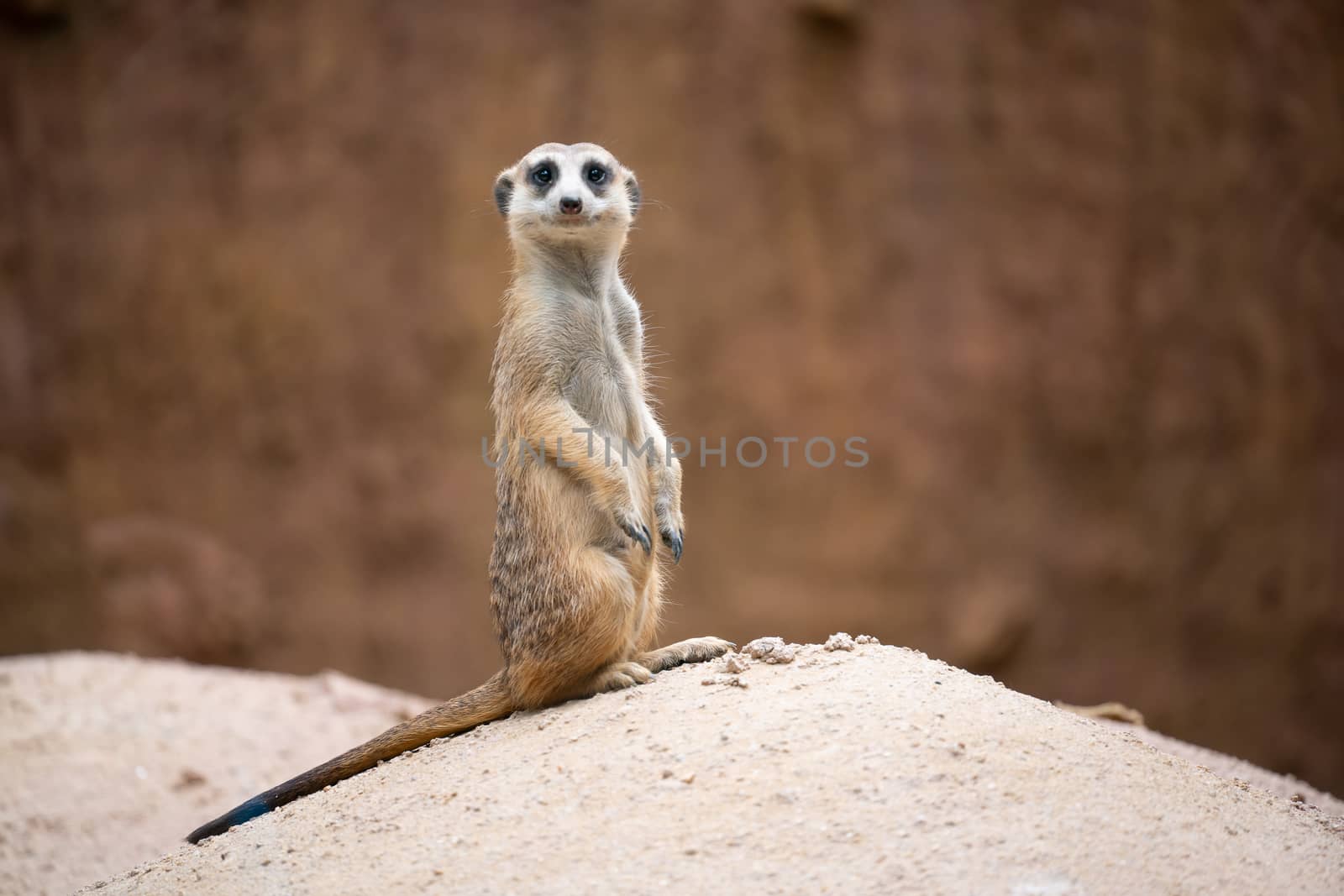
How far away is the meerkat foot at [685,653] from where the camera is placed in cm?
317

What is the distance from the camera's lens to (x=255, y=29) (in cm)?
702

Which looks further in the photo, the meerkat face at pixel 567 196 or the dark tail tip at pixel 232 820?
the meerkat face at pixel 567 196

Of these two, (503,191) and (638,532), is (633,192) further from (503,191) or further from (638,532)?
(638,532)

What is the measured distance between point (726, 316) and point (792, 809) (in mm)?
4923

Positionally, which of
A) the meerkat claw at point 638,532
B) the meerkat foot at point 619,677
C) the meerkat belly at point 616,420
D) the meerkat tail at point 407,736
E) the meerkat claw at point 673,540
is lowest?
the meerkat tail at point 407,736

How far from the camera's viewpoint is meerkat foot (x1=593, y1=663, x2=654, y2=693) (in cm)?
296

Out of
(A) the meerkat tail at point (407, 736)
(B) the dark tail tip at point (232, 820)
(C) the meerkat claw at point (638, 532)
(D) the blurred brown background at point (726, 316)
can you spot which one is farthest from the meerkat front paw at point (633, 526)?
(D) the blurred brown background at point (726, 316)

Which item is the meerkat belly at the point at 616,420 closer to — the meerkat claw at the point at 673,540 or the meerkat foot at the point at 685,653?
the meerkat claw at the point at 673,540

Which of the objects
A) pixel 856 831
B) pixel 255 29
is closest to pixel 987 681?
pixel 856 831

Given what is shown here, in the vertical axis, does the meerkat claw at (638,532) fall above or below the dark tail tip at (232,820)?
above

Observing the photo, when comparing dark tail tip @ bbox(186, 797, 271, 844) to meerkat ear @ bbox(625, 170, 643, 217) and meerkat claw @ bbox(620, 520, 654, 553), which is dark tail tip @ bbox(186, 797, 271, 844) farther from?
meerkat ear @ bbox(625, 170, 643, 217)

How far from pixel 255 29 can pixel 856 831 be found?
629 centimetres

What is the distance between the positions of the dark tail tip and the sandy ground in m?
0.05

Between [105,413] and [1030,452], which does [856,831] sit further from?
[105,413]
